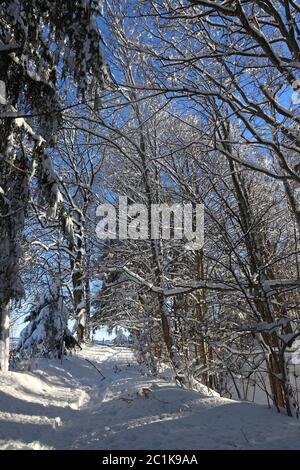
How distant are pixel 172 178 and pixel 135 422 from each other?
620 cm

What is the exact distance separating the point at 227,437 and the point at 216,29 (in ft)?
19.1

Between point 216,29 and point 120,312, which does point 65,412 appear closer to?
point 120,312

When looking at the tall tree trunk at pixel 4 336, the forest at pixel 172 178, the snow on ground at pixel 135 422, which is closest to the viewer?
the snow on ground at pixel 135 422

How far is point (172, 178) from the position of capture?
900 centimetres

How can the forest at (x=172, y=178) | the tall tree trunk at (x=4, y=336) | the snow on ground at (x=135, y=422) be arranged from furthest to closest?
the tall tree trunk at (x=4, y=336) < the forest at (x=172, y=178) < the snow on ground at (x=135, y=422)

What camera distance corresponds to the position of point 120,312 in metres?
10.4

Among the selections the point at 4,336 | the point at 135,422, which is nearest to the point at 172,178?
the point at 4,336

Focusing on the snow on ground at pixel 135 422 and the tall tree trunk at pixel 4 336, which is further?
the tall tree trunk at pixel 4 336

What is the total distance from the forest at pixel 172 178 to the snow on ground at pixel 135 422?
1.63 ft

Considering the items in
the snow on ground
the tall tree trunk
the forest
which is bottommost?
the snow on ground

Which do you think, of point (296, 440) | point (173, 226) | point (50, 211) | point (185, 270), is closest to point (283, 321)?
point (296, 440)

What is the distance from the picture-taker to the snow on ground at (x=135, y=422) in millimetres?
3066

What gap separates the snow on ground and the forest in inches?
Result: 19.6

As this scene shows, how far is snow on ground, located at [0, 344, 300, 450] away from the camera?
307 cm
